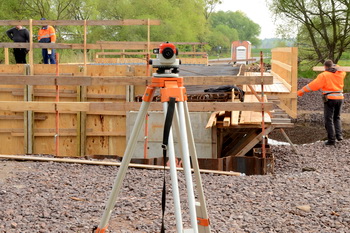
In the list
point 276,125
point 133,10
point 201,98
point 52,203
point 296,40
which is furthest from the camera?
point 133,10

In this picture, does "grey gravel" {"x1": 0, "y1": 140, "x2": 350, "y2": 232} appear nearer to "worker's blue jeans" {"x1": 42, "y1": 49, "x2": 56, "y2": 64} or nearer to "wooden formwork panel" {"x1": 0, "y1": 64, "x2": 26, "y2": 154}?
"wooden formwork panel" {"x1": 0, "y1": 64, "x2": 26, "y2": 154}

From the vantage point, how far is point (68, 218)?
6.29m

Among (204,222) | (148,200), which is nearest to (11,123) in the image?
(148,200)

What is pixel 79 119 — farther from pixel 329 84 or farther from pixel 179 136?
pixel 179 136

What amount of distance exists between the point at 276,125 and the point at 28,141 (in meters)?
6.19

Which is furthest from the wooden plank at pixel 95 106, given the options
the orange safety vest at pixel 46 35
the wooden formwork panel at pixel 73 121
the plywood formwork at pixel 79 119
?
the orange safety vest at pixel 46 35

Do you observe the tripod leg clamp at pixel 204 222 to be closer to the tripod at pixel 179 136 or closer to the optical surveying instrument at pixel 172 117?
the tripod at pixel 179 136

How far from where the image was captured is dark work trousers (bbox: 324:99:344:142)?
14.0 meters

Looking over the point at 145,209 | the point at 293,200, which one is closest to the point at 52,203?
the point at 145,209

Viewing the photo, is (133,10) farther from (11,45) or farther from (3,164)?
(3,164)

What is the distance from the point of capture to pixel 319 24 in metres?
41.2

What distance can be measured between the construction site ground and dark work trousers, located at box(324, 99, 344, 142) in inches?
180

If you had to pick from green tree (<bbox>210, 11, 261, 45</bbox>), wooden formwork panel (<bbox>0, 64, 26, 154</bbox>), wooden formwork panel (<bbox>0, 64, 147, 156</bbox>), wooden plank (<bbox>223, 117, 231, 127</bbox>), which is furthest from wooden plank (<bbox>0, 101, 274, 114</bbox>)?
green tree (<bbox>210, 11, 261, 45</bbox>)

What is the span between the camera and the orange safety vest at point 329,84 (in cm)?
1355
